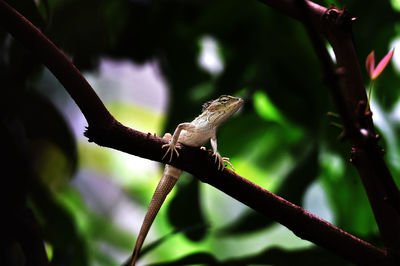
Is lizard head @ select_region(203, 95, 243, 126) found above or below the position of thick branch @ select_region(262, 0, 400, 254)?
above

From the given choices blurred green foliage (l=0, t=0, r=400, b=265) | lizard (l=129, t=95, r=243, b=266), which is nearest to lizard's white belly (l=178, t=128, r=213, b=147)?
lizard (l=129, t=95, r=243, b=266)

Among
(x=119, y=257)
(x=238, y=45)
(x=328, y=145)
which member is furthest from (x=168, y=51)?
(x=119, y=257)

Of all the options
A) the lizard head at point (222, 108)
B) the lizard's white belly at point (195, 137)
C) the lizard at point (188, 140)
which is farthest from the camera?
the lizard head at point (222, 108)

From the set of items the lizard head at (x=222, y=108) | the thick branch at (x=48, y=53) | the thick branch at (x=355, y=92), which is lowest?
the thick branch at (x=355, y=92)

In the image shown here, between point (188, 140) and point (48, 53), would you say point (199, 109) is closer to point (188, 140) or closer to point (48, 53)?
point (188, 140)

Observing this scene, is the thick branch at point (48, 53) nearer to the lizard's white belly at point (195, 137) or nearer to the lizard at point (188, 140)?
the lizard at point (188, 140)

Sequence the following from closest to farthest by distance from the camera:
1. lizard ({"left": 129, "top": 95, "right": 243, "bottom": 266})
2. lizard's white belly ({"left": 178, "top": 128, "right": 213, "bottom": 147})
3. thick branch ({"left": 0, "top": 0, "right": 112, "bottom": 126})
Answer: thick branch ({"left": 0, "top": 0, "right": 112, "bottom": 126}) → lizard ({"left": 129, "top": 95, "right": 243, "bottom": 266}) → lizard's white belly ({"left": 178, "top": 128, "right": 213, "bottom": 147})

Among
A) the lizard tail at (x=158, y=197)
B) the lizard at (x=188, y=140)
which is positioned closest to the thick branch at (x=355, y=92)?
the lizard at (x=188, y=140)

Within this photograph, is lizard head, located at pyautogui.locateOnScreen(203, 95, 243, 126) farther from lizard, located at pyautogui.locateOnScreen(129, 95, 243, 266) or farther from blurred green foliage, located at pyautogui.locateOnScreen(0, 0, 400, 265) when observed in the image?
blurred green foliage, located at pyautogui.locateOnScreen(0, 0, 400, 265)
